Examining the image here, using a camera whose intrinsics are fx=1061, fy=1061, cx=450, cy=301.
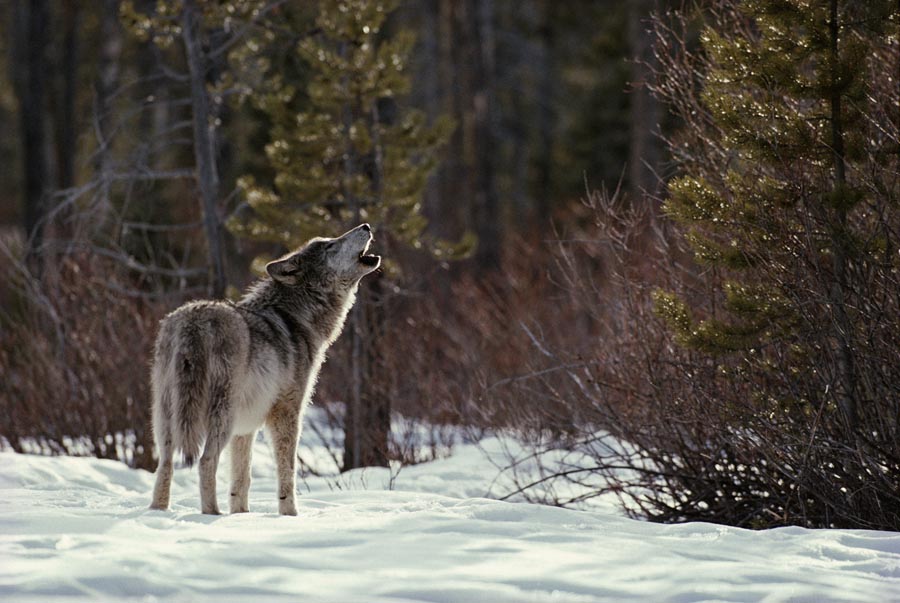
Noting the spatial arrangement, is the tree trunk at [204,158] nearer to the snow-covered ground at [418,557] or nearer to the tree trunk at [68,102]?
the snow-covered ground at [418,557]

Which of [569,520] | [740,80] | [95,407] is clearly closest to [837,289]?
[740,80]

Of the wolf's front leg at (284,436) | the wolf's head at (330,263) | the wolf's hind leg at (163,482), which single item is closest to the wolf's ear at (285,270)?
the wolf's head at (330,263)

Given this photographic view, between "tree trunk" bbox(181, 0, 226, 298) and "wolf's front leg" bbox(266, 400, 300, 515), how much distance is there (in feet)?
14.0

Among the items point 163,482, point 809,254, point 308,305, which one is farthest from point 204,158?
point 809,254

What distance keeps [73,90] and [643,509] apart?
2342 centimetres

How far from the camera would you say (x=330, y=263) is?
7.37 m

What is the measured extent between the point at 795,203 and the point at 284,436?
363cm

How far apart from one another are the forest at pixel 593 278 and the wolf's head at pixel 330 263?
6.16ft

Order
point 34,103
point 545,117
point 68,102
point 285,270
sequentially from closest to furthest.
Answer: point 285,270, point 34,103, point 68,102, point 545,117

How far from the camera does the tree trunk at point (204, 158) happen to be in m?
10.9

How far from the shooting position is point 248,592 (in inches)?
172

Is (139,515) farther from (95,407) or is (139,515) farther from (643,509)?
(95,407)

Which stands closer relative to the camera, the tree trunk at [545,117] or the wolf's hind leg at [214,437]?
the wolf's hind leg at [214,437]

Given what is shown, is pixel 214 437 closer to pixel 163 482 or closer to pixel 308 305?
pixel 163 482
